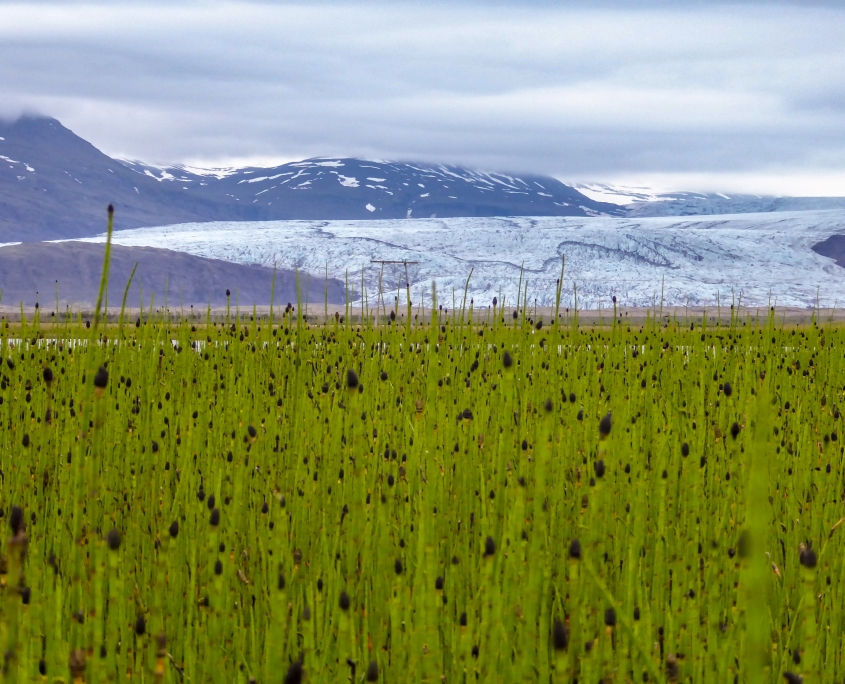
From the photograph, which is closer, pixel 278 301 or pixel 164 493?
pixel 164 493

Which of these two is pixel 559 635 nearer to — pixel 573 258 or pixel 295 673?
pixel 295 673

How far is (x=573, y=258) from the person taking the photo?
39.1 metres

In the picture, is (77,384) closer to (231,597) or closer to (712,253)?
(231,597)

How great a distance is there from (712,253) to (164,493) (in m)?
41.0

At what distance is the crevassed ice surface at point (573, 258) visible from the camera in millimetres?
34969

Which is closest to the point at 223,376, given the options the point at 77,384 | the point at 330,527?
the point at 77,384

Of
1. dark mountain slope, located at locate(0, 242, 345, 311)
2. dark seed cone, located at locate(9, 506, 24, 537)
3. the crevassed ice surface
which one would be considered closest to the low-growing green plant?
dark seed cone, located at locate(9, 506, 24, 537)

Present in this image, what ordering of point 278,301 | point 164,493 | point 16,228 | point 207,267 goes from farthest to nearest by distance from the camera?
1. point 16,228
2. point 278,301
3. point 207,267
4. point 164,493

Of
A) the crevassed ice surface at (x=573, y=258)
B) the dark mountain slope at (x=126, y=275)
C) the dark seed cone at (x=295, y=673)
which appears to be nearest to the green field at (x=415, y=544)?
the dark seed cone at (x=295, y=673)

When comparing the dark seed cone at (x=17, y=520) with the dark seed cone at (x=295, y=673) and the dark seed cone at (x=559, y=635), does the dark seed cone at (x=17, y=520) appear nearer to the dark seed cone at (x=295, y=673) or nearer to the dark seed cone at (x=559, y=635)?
the dark seed cone at (x=295, y=673)

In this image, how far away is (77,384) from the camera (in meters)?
5.32

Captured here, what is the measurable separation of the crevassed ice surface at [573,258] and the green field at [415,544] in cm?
2812

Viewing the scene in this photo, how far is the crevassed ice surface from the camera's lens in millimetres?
34969

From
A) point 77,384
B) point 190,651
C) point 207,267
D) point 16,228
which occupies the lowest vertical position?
point 190,651
